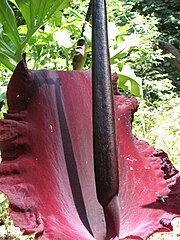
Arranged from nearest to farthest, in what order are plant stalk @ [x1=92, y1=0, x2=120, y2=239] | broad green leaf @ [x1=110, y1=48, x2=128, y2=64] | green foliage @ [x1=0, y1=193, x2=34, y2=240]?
1. plant stalk @ [x1=92, y1=0, x2=120, y2=239]
2. broad green leaf @ [x1=110, y1=48, x2=128, y2=64]
3. green foliage @ [x1=0, y1=193, x2=34, y2=240]

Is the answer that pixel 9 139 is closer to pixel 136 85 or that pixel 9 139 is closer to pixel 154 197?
pixel 154 197

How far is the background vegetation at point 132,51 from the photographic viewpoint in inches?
45.8

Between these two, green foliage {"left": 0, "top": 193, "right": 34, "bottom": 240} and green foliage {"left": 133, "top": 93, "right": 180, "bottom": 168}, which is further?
green foliage {"left": 133, "top": 93, "right": 180, "bottom": 168}

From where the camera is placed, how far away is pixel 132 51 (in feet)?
11.4

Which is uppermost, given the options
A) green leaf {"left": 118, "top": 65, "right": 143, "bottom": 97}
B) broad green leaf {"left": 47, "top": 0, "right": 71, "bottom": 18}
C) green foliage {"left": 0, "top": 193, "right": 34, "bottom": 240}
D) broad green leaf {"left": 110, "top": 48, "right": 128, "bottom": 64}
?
broad green leaf {"left": 47, "top": 0, "right": 71, "bottom": 18}

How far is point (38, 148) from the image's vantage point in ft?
1.84

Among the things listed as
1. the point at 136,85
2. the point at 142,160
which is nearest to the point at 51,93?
the point at 142,160

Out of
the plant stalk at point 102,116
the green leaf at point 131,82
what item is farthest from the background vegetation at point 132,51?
the plant stalk at point 102,116

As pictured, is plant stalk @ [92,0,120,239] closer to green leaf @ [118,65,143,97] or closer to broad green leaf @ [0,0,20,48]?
broad green leaf @ [0,0,20,48]

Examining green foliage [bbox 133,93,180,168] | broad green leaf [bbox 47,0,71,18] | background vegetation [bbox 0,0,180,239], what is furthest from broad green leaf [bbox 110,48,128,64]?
green foliage [bbox 133,93,180,168]

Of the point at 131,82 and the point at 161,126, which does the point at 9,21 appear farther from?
the point at 161,126

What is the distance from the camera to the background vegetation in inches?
45.8

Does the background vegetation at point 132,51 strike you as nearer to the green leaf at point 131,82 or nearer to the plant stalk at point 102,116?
the green leaf at point 131,82

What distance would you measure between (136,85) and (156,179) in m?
0.62
